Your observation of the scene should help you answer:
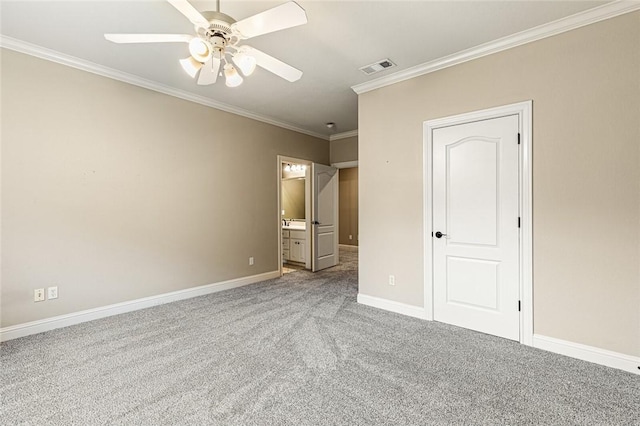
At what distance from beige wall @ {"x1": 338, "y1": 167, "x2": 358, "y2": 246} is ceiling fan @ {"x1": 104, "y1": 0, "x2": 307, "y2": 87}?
278 inches

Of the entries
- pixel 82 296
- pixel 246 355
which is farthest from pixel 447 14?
pixel 82 296

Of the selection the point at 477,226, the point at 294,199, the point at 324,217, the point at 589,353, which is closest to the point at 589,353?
the point at 589,353

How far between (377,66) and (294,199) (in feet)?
14.1

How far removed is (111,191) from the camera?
10.7 ft

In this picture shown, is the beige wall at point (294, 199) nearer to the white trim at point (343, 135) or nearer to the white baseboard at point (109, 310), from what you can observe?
the white trim at point (343, 135)

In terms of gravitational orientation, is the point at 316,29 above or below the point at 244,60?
above

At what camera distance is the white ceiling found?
7.19 ft

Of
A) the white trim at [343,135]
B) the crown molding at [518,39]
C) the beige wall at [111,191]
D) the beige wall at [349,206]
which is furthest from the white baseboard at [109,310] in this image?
the beige wall at [349,206]

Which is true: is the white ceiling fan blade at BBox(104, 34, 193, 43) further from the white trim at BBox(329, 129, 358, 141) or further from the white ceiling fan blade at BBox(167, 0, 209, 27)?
the white trim at BBox(329, 129, 358, 141)

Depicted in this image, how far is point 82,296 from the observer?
308 centimetres

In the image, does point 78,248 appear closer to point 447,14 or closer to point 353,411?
point 353,411

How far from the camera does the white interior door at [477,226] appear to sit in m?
2.67

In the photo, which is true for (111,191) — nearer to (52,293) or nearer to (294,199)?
(52,293)

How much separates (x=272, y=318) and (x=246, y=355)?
0.81 m
